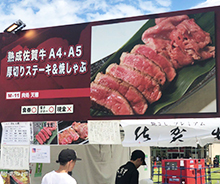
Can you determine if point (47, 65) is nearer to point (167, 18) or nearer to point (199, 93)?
point (167, 18)

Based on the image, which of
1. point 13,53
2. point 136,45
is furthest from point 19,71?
point 136,45

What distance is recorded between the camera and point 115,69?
9.70m

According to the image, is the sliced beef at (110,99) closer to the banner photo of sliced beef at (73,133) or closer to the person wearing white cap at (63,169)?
the banner photo of sliced beef at (73,133)

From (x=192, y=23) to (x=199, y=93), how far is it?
1975mm

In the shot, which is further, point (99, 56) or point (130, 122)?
point (99, 56)

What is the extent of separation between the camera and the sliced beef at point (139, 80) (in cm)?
923

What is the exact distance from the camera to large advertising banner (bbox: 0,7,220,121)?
8.96m

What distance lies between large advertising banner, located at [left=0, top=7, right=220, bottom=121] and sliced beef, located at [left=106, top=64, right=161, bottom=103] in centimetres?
3

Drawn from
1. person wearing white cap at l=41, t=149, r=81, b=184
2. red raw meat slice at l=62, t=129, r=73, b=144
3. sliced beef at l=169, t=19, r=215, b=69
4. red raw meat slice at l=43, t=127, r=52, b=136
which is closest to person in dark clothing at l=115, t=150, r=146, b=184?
person wearing white cap at l=41, t=149, r=81, b=184

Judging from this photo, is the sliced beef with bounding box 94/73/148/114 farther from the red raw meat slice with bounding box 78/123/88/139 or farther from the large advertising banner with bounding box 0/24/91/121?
the red raw meat slice with bounding box 78/123/88/139

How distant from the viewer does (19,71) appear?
35.1 ft

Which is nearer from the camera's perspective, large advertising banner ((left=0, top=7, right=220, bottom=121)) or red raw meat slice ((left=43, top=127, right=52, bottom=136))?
large advertising banner ((left=0, top=7, right=220, bottom=121))

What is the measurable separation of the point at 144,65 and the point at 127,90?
2.84 ft

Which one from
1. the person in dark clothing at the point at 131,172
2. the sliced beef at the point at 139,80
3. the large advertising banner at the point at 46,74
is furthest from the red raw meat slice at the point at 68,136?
the person in dark clothing at the point at 131,172
